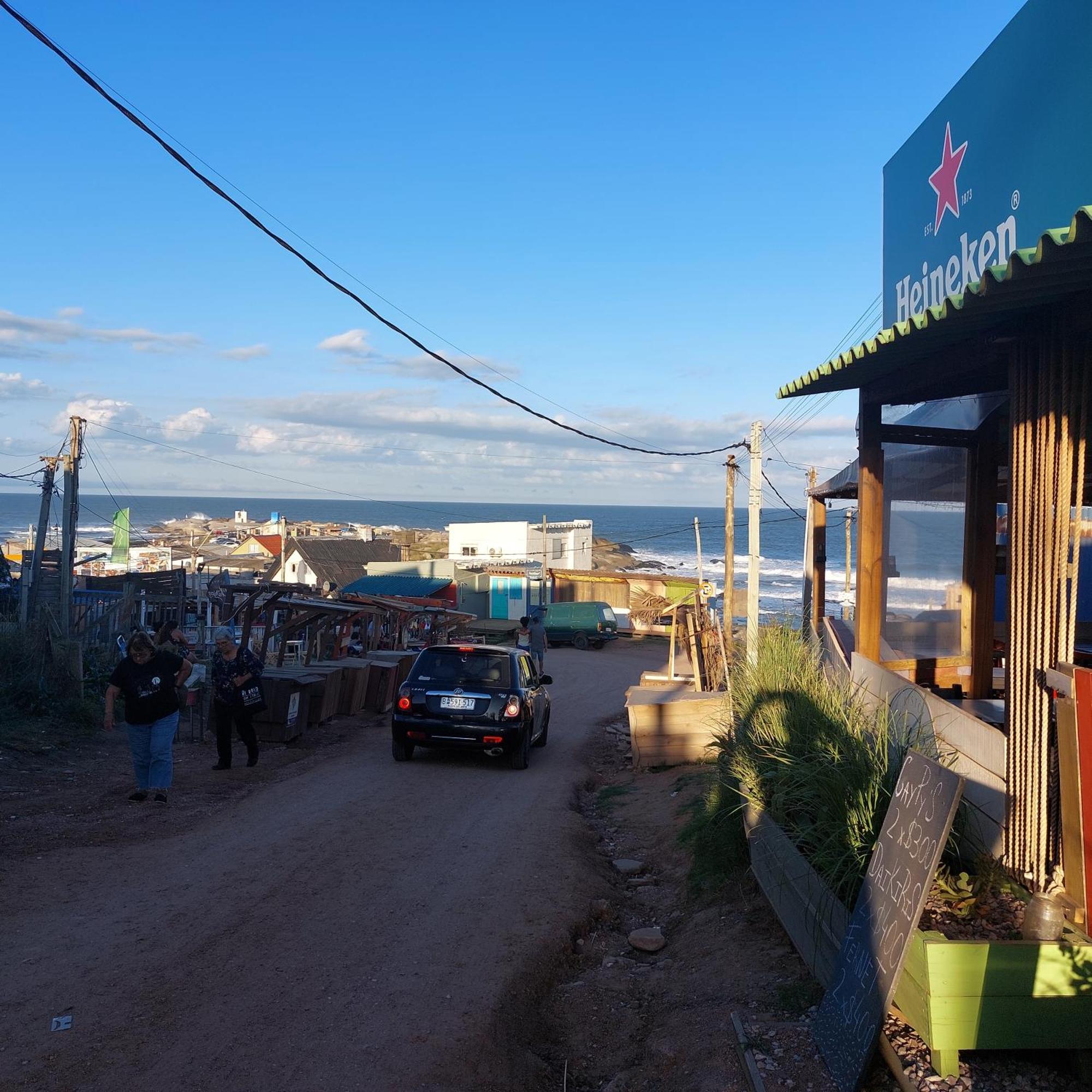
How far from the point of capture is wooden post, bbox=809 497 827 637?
1217 cm

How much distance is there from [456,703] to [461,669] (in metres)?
0.57

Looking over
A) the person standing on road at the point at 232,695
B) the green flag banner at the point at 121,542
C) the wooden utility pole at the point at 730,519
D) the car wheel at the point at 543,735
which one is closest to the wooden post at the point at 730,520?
the wooden utility pole at the point at 730,519

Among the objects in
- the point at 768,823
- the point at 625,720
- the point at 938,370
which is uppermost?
the point at 938,370

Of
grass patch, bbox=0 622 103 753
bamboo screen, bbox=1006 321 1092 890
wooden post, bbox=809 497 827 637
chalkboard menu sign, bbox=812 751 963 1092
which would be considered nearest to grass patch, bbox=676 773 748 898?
bamboo screen, bbox=1006 321 1092 890

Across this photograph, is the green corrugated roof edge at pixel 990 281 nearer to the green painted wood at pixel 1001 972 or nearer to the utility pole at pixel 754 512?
the green painted wood at pixel 1001 972

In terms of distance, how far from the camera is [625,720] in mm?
18953

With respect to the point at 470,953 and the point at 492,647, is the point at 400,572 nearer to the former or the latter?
the point at 492,647

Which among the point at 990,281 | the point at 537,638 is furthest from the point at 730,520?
the point at 990,281

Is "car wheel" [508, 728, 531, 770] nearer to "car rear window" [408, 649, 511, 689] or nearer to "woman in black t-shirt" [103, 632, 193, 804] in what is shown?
"car rear window" [408, 649, 511, 689]

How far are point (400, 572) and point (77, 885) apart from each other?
42952 millimetres

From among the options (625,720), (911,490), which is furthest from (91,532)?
(911,490)

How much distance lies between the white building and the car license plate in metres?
47.9

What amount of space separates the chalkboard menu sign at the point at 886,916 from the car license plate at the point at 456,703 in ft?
26.7

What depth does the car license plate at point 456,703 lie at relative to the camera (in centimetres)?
1211
